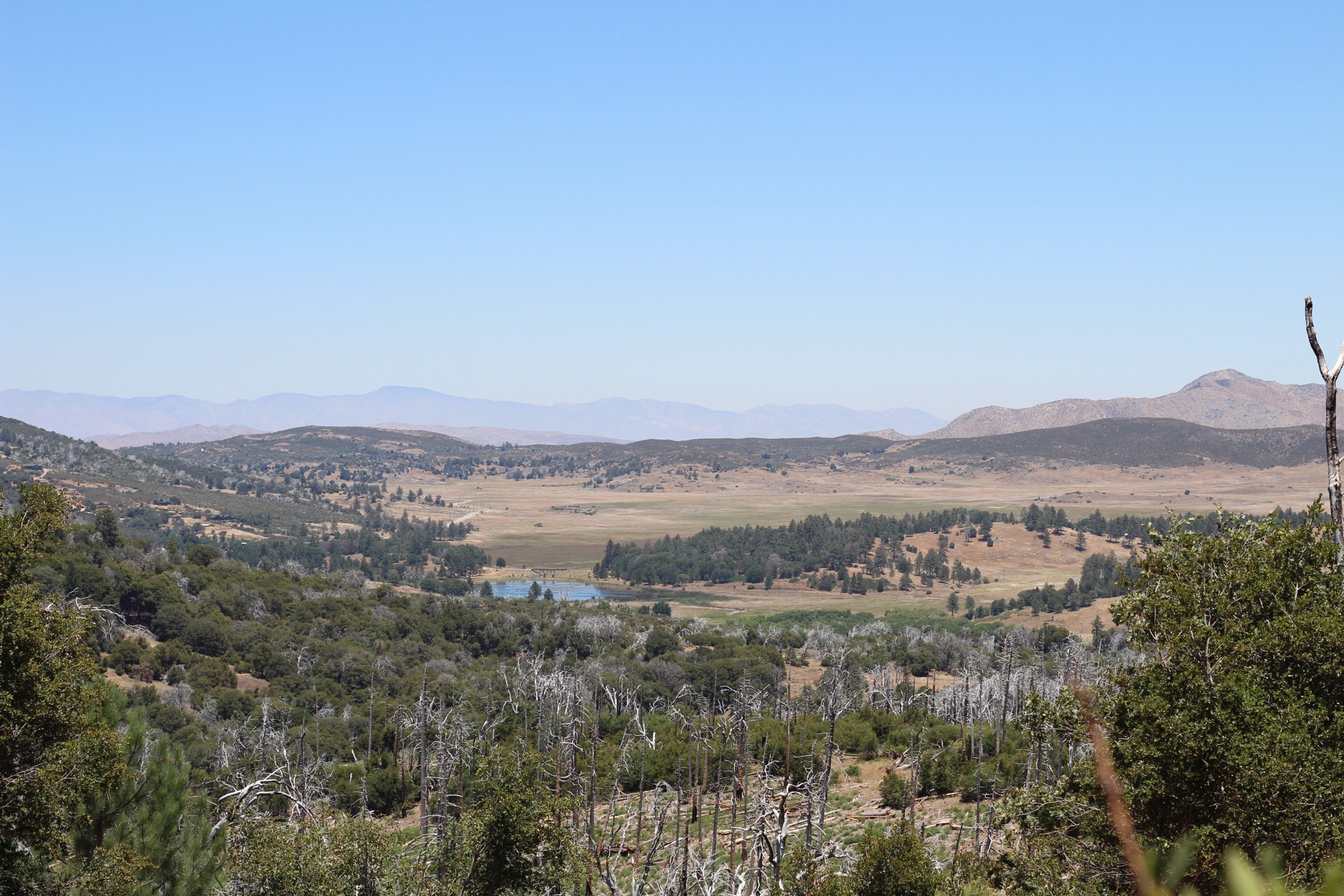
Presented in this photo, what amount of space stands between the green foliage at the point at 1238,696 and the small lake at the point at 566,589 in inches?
4954

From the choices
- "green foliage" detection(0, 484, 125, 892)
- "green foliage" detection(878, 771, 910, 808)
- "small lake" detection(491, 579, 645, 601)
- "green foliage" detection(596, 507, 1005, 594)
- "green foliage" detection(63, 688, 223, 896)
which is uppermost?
"green foliage" detection(0, 484, 125, 892)

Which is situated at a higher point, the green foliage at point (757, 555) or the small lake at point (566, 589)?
the green foliage at point (757, 555)

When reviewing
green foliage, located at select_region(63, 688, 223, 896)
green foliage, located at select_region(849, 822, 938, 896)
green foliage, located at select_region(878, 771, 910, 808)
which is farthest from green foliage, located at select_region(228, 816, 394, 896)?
green foliage, located at select_region(878, 771, 910, 808)

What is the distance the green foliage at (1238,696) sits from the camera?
1356 cm

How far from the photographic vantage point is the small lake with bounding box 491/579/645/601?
146 m

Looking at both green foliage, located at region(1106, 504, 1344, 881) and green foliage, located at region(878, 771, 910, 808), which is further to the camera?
green foliage, located at region(878, 771, 910, 808)

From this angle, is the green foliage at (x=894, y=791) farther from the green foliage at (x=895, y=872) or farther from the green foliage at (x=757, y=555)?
the green foliage at (x=757, y=555)

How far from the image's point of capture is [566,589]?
508 ft

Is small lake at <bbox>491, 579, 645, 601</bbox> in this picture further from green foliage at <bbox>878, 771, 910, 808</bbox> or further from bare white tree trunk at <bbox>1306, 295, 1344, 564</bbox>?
bare white tree trunk at <bbox>1306, 295, 1344, 564</bbox>

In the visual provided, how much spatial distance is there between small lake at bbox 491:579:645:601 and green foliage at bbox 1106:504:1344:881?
413 feet

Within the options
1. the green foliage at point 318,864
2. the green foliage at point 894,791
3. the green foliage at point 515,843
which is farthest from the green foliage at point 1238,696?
the green foliage at point 894,791

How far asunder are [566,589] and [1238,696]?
14398 cm

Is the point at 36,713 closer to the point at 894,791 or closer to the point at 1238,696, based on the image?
the point at 1238,696

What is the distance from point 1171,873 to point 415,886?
80.1ft
